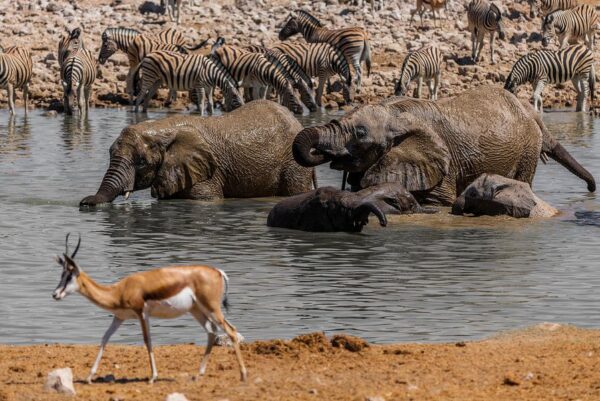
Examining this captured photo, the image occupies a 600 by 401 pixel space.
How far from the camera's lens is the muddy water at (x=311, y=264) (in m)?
10.5

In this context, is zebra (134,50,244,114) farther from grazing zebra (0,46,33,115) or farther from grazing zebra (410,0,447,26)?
grazing zebra (410,0,447,26)

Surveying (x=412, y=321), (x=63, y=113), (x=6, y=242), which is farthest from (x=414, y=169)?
(x=63, y=113)

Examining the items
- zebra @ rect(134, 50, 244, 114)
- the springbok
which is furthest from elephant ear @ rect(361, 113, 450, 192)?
zebra @ rect(134, 50, 244, 114)

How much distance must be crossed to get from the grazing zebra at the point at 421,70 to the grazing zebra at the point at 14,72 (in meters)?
7.81

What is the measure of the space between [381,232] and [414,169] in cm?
184

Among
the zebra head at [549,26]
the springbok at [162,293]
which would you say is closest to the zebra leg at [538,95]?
the zebra head at [549,26]

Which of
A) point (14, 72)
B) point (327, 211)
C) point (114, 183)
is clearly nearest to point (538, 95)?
point (14, 72)

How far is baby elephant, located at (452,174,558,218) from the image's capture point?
15742 mm

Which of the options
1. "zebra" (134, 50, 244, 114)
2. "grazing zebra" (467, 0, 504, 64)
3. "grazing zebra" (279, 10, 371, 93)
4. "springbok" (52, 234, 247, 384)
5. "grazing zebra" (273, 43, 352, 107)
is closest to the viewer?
"springbok" (52, 234, 247, 384)

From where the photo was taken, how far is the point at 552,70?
31297 mm

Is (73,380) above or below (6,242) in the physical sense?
above

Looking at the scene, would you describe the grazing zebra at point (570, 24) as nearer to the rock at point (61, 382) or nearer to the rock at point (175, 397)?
the rock at point (61, 382)

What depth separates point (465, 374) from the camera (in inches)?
320

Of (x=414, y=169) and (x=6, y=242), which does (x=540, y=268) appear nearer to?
(x=414, y=169)
